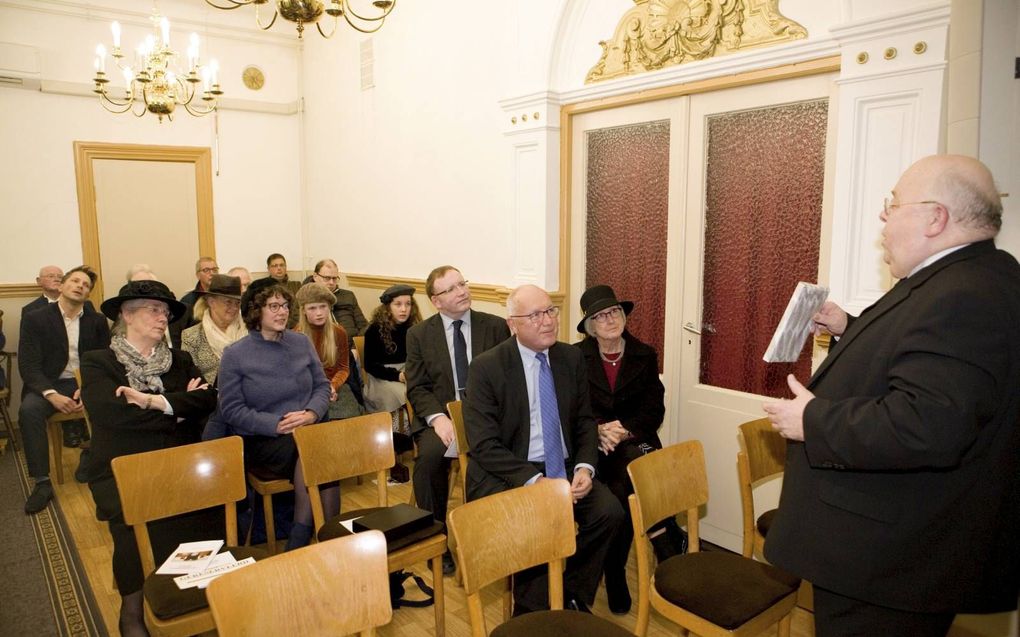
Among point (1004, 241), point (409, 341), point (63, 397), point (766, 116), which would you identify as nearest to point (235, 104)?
point (63, 397)

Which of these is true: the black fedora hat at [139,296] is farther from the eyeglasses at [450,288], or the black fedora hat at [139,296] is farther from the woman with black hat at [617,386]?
the woman with black hat at [617,386]

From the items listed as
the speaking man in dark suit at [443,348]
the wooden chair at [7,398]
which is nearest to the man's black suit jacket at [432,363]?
the speaking man in dark suit at [443,348]

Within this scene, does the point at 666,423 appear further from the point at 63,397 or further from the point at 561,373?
the point at 63,397

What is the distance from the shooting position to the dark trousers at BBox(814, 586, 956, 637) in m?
1.55

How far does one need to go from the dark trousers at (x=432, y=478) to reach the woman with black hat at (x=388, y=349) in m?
1.17

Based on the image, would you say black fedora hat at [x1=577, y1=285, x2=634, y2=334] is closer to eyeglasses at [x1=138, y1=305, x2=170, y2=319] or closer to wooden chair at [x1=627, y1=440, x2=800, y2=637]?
wooden chair at [x1=627, y1=440, x2=800, y2=637]

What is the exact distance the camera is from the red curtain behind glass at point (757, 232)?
10.9 ft

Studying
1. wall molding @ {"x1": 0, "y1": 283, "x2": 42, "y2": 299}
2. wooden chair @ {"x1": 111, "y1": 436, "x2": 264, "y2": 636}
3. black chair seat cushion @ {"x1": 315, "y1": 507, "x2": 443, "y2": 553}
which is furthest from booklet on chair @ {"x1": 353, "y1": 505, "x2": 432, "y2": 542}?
wall molding @ {"x1": 0, "y1": 283, "x2": 42, "y2": 299}

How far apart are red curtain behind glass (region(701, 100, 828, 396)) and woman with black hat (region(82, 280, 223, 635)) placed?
8.86 ft

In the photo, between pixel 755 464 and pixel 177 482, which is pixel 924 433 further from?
pixel 177 482

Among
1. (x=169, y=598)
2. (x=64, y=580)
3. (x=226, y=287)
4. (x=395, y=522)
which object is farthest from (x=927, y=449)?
(x=226, y=287)

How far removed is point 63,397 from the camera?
455 cm

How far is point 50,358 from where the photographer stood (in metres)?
4.77

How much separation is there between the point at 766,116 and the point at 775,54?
31 cm
